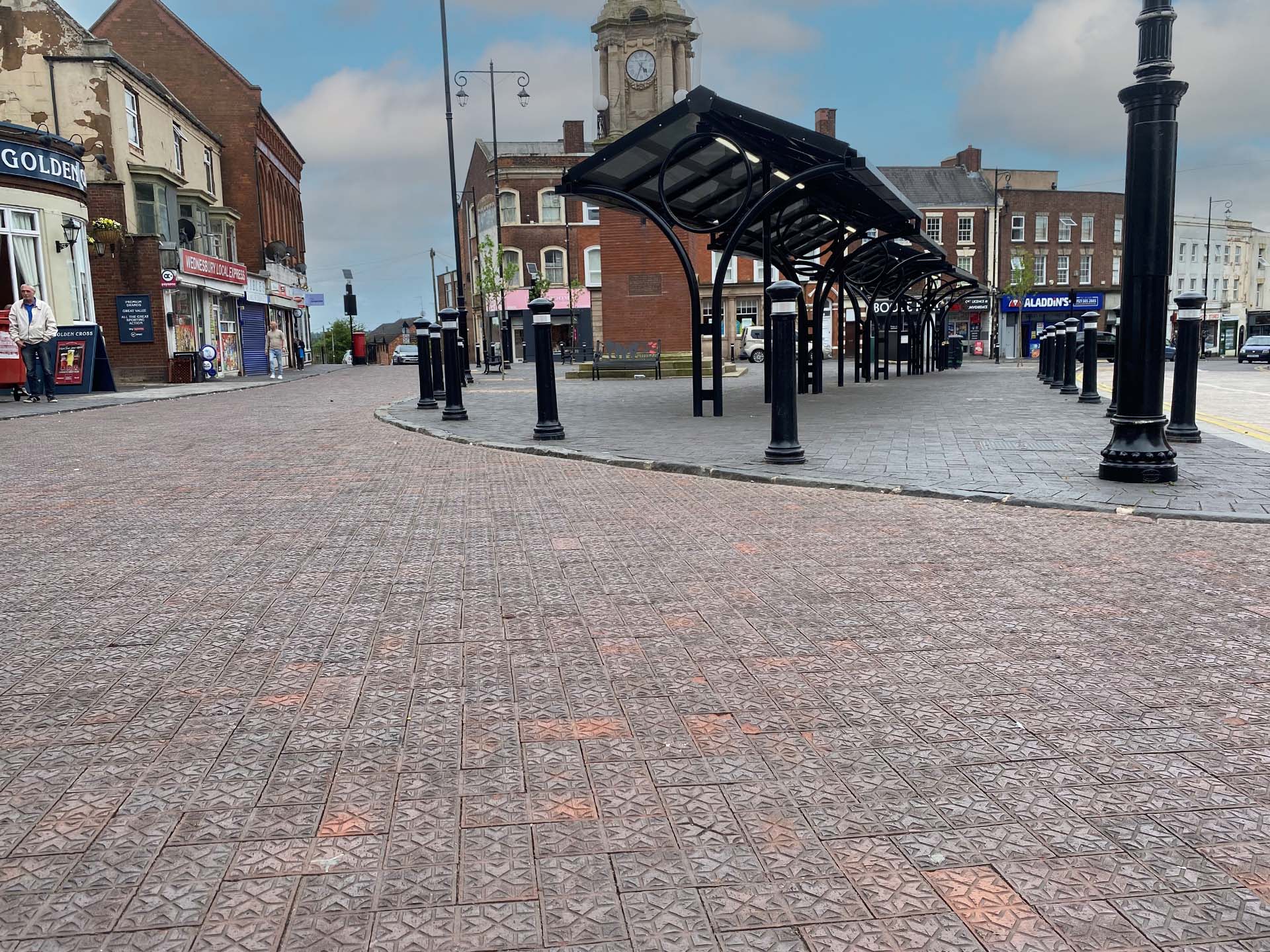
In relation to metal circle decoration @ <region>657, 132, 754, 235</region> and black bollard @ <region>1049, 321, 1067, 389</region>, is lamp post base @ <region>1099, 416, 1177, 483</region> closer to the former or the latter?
metal circle decoration @ <region>657, 132, 754, 235</region>

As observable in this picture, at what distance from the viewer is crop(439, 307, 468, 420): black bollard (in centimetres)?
1354

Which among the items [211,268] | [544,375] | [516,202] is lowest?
[544,375]

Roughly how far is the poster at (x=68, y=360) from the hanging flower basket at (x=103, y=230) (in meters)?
5.42

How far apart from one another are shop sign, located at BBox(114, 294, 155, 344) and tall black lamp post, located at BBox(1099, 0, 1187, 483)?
25.9 m

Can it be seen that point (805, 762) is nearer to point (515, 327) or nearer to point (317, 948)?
point (317, 948)

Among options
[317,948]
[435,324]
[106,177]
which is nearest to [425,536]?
[317,948]

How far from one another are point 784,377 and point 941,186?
59811mm

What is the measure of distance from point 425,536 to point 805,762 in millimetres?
3554

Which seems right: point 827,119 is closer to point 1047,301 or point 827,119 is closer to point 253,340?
point 1047,301

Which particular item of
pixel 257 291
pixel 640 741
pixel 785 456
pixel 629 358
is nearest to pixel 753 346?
pixel 257 291

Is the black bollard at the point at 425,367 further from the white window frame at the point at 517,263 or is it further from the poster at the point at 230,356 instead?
the white window frame at the point at 517,263

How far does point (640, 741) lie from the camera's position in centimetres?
283

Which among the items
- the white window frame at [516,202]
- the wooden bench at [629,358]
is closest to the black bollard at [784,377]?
the wooden bench at [629,358]

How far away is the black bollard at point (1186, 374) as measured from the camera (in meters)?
9.43
